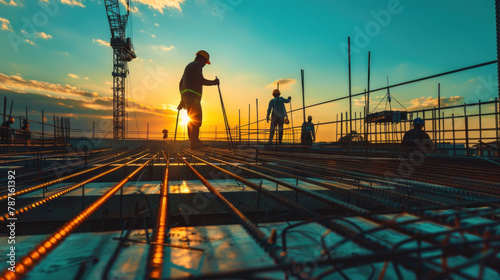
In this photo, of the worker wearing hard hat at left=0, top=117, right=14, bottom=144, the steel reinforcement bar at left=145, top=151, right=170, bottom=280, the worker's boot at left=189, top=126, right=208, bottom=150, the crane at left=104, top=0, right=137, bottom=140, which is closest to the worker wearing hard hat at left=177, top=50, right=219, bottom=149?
the worker's boot at left=189, top=126, right=208, bottom=150

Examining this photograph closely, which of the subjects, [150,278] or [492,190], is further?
[492,190]

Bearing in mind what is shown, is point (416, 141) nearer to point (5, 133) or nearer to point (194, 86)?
point (194, 86)

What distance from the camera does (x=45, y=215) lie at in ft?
8.12

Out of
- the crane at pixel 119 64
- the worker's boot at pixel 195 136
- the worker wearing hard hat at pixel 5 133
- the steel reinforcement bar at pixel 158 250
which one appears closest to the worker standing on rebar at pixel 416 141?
the worker's boot at pixel 195 136

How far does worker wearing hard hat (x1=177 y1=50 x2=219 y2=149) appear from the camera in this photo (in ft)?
17.6

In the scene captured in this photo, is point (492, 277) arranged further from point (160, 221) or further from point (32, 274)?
point (32, 274)

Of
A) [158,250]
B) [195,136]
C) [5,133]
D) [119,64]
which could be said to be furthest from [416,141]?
[119,64]

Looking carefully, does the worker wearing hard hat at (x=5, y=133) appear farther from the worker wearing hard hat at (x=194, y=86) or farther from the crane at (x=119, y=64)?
the crane at (x=119, y=64)

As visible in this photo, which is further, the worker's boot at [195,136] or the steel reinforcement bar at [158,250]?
the worker's boot at [195,136]

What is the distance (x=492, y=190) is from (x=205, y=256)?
1778 millimetres

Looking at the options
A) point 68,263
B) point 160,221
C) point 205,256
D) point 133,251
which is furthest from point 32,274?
point 205,256

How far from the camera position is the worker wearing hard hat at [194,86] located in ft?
17.6

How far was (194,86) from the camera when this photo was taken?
5.46m

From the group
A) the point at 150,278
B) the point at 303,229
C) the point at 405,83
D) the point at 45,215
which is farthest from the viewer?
the point at 405,83
